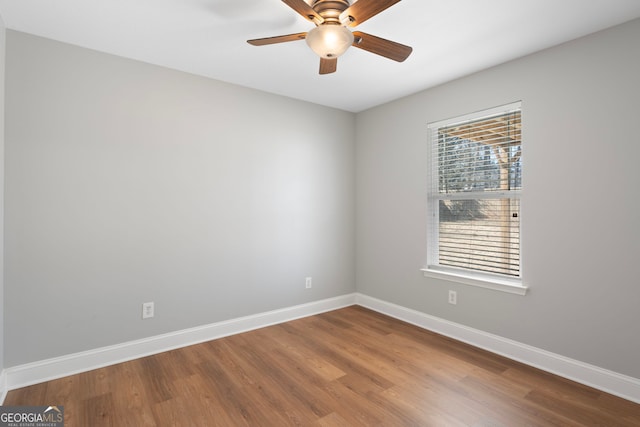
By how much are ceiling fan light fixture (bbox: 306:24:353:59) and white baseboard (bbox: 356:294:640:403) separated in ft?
8.52

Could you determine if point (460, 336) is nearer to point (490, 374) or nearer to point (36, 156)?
point (490, 374)

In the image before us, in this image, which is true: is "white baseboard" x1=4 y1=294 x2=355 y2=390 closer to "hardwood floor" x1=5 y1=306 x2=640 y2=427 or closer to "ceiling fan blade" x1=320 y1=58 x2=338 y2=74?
"hardwood floor" x1=5 y1=306 x2=640 y2=427

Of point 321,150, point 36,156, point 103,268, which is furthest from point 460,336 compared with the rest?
point 36,156

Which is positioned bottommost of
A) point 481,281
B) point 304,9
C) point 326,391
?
point 326,391

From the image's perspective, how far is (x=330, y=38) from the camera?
68.4 inches

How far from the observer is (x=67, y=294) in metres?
2.41

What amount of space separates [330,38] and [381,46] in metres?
0.38

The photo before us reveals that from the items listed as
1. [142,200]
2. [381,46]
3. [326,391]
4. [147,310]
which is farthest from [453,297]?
[142,200]

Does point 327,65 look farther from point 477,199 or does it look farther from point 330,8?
point 477,199

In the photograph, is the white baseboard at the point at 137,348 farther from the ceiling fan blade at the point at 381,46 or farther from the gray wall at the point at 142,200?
the ceiling fan blade at the point at 381,46

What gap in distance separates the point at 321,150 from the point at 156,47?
6.39 ft

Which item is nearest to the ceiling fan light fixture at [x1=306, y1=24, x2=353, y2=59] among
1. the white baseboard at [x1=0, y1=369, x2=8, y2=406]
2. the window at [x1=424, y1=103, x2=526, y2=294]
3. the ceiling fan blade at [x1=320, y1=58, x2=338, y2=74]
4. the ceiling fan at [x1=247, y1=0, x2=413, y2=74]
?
the ceiling fan at [x1=247, y1=0, x2=413, y2=74]

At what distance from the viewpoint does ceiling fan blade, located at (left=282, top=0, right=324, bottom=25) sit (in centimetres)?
157

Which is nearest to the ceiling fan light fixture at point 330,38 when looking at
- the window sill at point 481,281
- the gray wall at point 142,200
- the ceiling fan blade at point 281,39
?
the ceiling fan blade at point 281,39
